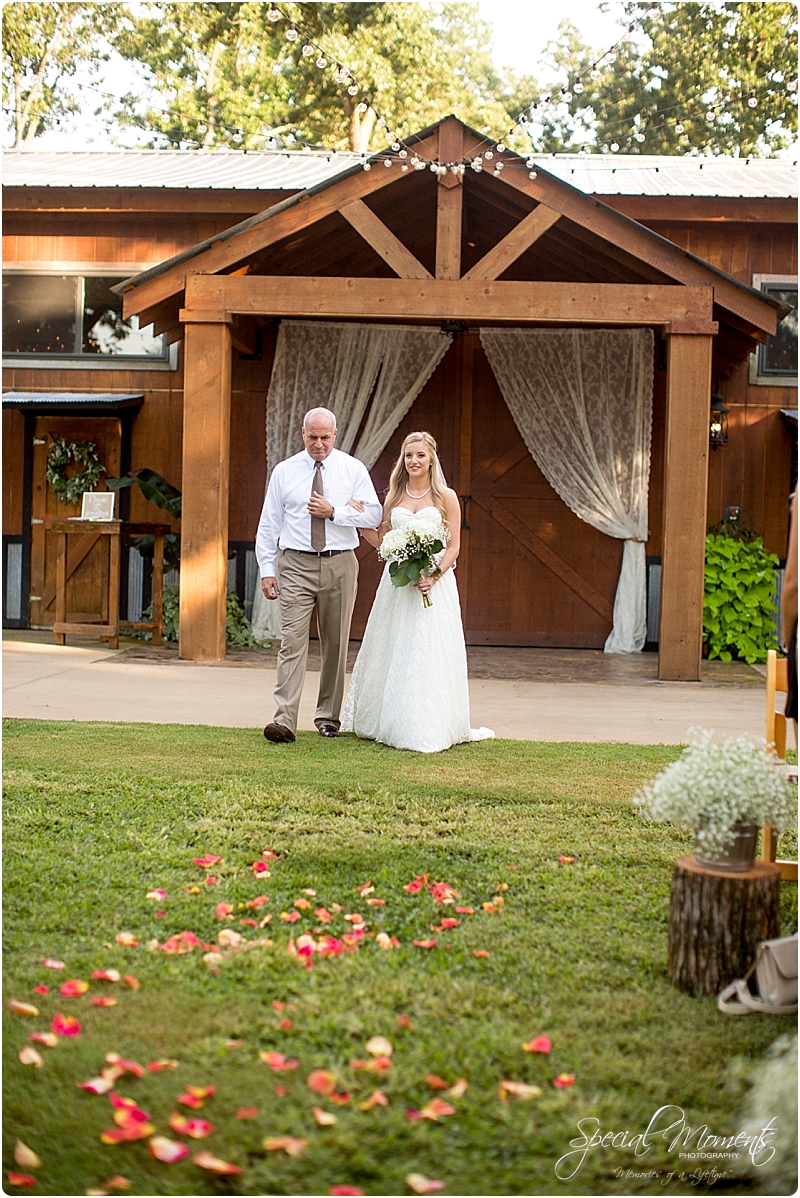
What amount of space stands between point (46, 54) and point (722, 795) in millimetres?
29323

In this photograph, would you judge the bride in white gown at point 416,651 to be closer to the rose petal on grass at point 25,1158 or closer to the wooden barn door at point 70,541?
the rose petal on grass at point 25,1158

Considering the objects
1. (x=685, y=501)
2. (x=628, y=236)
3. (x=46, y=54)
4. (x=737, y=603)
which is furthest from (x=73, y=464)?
(x=46, y=54)

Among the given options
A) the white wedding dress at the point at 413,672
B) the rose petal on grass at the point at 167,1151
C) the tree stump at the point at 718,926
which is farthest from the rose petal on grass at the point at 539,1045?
the white wedding dress at the point at 413,672

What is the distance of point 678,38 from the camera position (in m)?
27.1

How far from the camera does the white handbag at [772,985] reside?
10.00 feet

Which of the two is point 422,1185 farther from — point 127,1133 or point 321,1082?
point 127,1133

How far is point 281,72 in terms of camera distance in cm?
2753

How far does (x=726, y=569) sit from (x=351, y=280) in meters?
4.94

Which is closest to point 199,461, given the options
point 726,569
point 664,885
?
point 726,569

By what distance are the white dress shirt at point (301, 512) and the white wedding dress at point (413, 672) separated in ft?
0.99

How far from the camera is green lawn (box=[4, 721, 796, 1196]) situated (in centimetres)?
241

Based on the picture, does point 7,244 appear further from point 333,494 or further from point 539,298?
point 333,494

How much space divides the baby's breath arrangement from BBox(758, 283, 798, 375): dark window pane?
10.1 m

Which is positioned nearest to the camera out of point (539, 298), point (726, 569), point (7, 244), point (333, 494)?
point (333, 494)
